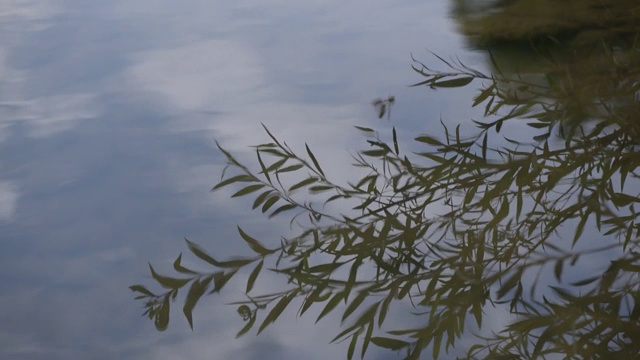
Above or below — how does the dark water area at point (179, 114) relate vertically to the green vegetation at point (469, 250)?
above

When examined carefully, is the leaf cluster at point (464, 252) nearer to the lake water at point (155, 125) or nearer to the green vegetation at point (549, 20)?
the lake water at point (155, 125)

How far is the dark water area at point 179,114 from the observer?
4.17ft

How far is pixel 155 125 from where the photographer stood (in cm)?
196

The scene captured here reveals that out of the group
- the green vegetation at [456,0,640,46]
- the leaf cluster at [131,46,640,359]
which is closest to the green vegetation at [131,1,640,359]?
the leaf cluster at [131,46,640,359]

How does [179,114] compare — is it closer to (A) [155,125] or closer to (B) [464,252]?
(A) [155,125]

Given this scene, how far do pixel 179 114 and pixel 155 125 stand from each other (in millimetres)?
70

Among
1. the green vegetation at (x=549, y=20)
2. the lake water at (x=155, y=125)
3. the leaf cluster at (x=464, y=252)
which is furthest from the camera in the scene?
the green vegetation at (x=549, y=20)

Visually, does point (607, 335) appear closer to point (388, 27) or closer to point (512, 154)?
point (512, 154)

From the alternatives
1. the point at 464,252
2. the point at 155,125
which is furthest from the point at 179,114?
the point at 464,252

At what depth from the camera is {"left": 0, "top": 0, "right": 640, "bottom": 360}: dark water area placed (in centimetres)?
127

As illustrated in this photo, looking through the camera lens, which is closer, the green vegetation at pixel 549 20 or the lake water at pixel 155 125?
the lake water at pixel 155 125

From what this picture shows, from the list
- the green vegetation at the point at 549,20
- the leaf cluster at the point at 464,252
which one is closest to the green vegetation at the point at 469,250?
the leaf cluster at the point at 464,252

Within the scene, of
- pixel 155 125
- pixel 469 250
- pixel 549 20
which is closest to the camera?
pixel 469 250

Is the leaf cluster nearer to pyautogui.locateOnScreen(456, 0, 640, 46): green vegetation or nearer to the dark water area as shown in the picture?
the dark water area
